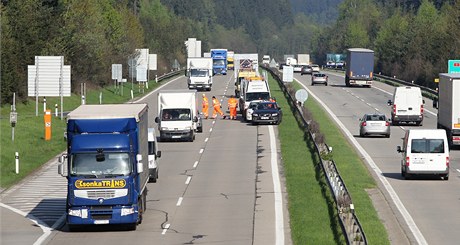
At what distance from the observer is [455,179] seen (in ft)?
134

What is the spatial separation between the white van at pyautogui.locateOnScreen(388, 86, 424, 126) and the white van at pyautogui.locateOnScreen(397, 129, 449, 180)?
77.3 feet

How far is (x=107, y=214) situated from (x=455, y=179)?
1719cm

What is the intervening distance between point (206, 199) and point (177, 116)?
799 inches

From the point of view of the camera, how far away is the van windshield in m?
40.4

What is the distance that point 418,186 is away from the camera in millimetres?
39031

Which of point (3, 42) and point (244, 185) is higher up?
point (3, 42)

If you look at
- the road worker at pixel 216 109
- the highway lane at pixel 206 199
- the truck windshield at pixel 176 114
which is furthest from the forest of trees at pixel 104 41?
the highway lane at pixel 206 199

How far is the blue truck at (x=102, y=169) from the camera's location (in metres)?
28.0

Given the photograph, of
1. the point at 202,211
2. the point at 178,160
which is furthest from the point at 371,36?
the point at 202,211

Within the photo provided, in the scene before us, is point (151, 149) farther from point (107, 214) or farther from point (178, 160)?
point (107, 214)

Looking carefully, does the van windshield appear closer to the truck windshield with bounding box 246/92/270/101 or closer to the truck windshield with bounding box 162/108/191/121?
the truck windshield with bounding box 162/108/191/121

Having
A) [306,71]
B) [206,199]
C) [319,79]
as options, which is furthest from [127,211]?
[306,71]

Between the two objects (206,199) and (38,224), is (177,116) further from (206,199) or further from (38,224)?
(38,224)

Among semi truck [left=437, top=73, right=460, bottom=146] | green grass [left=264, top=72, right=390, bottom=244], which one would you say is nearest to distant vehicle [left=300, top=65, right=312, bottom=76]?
green grass [left=264, top=72, right=390, bottom=244]
